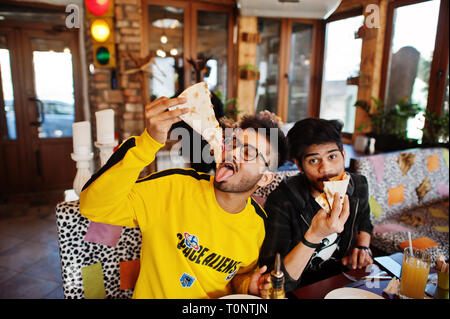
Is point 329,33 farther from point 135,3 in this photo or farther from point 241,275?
point 135,3

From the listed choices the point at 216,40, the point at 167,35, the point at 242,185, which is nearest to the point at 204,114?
the point at 242,185

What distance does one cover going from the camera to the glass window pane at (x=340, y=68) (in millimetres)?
688

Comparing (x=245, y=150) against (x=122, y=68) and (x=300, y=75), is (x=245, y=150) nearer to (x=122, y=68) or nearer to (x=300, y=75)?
(x=300, y=75)

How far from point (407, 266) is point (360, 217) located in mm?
289

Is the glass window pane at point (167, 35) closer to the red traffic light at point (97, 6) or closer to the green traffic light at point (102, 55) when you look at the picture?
the green traffic light at point (102, 55)

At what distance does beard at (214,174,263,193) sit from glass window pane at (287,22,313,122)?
9.3 inches

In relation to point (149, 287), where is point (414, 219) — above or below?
below

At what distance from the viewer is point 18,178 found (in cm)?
463

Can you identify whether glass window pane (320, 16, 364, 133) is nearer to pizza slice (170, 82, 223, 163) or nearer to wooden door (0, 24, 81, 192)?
pizza slice (170, 82, 223, 163)

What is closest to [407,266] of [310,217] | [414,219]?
[310,217]

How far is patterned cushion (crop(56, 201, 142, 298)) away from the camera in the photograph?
3.86ft

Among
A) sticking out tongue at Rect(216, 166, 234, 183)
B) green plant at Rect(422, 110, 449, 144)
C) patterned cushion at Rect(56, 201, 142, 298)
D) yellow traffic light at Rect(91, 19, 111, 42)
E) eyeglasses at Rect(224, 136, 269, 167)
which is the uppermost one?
yellow traffic light at Rect(91, 19, 111, 42)

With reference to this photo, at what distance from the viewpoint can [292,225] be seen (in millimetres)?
938

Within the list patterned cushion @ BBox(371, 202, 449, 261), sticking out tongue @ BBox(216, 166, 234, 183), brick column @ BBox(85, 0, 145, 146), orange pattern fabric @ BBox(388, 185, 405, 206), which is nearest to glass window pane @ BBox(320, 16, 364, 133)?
sticking out tongue @ BBox(216, 166, 234, 183)
